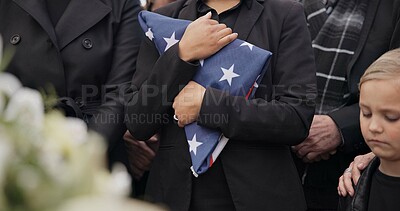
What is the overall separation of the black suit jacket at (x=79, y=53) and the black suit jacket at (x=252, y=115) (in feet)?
0.57

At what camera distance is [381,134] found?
2314 mm

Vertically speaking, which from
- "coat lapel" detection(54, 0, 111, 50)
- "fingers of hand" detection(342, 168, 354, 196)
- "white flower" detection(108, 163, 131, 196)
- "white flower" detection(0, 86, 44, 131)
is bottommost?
"fingers of hand" detection(342, 168, 354, 196)

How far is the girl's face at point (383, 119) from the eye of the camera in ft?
7.57

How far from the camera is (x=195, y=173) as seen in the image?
2484mm

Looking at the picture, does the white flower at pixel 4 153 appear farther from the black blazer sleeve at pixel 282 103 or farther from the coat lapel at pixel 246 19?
the coat lapel at pixel 246 19

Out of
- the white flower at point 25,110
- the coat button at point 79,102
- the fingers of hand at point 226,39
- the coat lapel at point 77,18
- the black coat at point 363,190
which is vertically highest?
the white flower at point 25,110

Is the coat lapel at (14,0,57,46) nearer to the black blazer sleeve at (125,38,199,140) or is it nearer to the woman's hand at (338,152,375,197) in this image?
the black blazer sleeve at (125,38,199,140)

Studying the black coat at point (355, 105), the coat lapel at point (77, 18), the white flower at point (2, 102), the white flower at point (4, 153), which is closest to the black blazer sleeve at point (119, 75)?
the coat lapel at point (77, 18)

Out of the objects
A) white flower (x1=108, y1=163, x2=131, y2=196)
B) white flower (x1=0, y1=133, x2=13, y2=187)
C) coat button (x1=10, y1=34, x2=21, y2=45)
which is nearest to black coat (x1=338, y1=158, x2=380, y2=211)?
coat button (x1=10, y1=34, x2=21, y2=45)

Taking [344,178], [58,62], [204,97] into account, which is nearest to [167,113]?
[204,97]

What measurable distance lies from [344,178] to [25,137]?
194 cm

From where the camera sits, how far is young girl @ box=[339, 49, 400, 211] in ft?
7.59

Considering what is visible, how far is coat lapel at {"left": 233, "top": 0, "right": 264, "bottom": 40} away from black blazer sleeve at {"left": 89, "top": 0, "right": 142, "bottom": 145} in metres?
0.52

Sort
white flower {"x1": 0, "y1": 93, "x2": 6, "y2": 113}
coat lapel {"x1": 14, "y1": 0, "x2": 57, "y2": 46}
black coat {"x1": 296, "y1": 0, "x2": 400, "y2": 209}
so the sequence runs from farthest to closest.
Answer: black coat {"x1": 296, "y1": 0, "x2": 400, "y2": 209}, coat lapel {"x1": 14, "y1": 0, "x2": 57, "y2": 46}, white flower {"x1": 0, "y1": 93, "x2": 6, "y2": 113}
